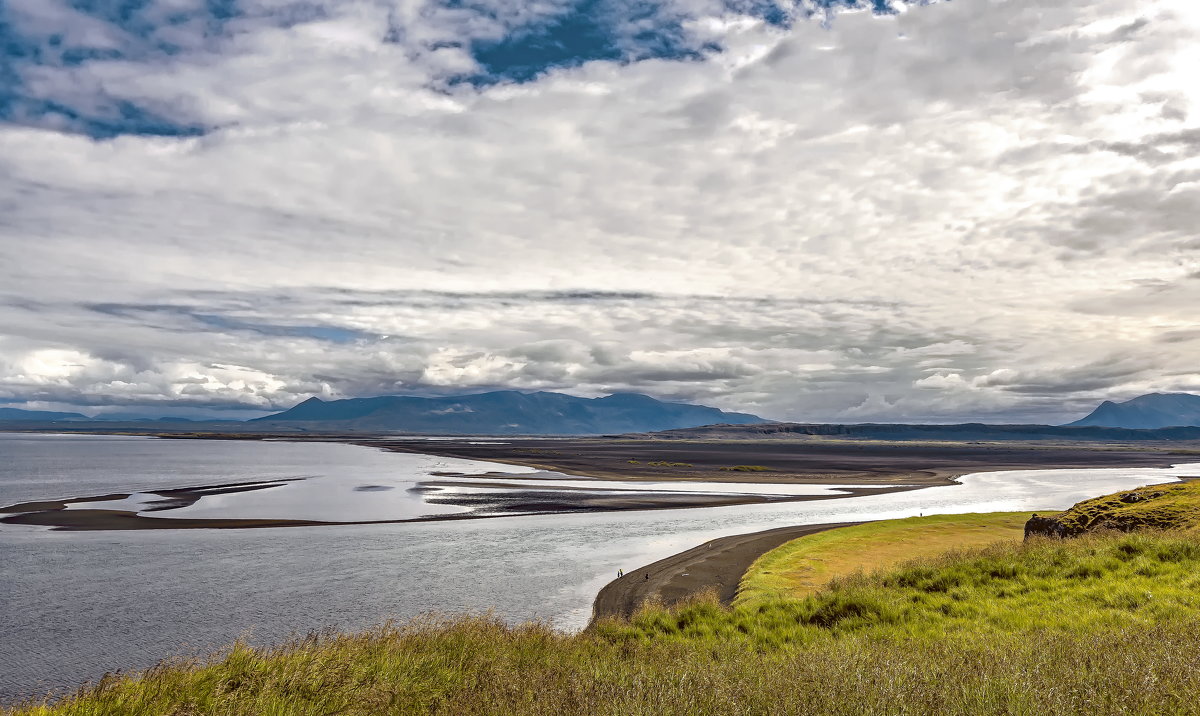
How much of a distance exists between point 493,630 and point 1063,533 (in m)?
19.6

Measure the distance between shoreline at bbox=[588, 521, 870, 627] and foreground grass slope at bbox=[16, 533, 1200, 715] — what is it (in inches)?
240

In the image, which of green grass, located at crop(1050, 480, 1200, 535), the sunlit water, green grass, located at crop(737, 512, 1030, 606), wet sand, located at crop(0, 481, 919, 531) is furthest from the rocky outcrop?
wet sand, located at crop(0, 481, 919, 531)

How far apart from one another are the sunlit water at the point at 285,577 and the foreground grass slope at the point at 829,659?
8.60 m

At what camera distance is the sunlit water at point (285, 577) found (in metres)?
18.9

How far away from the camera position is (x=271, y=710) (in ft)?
24.7

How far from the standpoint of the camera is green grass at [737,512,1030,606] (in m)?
23.4

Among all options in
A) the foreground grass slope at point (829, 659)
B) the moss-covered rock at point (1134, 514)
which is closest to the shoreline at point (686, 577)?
the foreground grass slope at point (829, 659)

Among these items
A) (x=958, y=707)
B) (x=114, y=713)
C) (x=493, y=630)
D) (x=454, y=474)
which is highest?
(x=958, y=707)

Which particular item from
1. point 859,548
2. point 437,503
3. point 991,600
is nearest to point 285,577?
point 991,600

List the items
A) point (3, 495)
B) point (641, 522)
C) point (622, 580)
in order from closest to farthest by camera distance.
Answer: point (622, 580) → point (641, 522) → point (3, 495)

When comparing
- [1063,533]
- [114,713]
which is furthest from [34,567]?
[1063,533]

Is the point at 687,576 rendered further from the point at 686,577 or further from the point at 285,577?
the point at 285,577

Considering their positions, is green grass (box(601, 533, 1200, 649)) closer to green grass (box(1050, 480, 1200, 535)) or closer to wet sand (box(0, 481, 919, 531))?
green grass (box(1050, 480, 1200, 535))

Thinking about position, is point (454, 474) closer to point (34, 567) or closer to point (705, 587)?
point (34, 567)
